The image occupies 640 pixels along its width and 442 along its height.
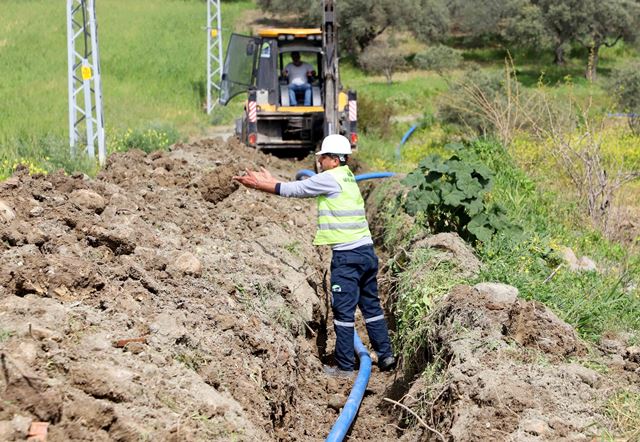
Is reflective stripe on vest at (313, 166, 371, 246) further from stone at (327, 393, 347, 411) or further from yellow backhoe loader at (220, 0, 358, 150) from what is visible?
yellow backhoe loader at (220, 0, 358, 150)

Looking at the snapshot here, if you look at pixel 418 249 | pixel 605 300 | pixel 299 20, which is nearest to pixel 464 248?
pixel 418 249

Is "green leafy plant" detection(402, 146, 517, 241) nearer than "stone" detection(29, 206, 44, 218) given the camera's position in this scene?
No

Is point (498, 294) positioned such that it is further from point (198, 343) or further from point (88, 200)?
point (88, 200)

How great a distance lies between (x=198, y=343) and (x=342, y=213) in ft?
7.54

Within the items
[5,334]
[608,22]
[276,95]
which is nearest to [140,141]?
[276,95]

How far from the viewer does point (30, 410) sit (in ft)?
11.6

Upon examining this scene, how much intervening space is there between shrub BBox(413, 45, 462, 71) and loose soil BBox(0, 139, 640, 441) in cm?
2853

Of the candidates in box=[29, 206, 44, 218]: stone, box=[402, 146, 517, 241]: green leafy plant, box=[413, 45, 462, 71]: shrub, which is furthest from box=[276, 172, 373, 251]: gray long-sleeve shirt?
box=[413, 45, 462, 71]: shrub

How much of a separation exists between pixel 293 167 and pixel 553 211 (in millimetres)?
5411

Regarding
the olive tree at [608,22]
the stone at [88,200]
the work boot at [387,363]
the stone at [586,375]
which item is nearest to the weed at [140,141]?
the stone at [88,200]

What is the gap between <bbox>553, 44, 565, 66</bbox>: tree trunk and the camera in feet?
126

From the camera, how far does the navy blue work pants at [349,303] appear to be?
6.82m

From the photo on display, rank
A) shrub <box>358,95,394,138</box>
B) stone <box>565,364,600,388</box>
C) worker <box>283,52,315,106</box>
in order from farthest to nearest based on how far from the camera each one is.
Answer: shrub <box>358,95,394,138</box>
worker <box>283,52,315,106</box>
stone <box>565,364,600,388</box>

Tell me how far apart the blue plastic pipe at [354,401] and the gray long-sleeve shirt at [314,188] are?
3.13ft
